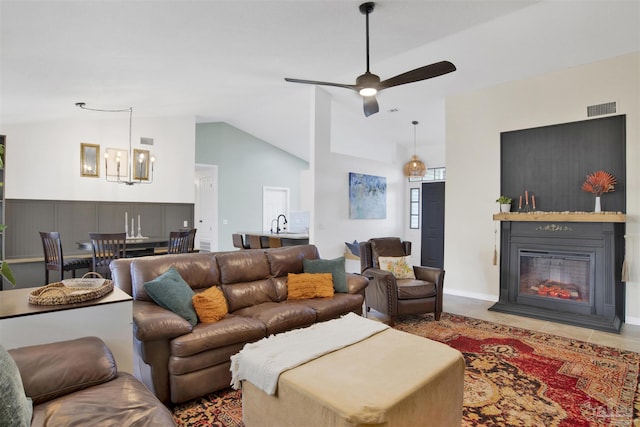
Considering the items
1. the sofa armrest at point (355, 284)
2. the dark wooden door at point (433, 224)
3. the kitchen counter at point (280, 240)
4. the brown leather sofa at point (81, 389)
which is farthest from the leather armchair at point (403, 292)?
the dark wooden door at point (433, 224)

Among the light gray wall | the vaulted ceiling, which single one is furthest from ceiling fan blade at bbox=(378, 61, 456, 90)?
the light gray wall

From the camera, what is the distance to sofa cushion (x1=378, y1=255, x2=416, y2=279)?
14.4 feet

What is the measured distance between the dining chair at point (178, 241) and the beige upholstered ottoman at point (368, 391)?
11.1 ft

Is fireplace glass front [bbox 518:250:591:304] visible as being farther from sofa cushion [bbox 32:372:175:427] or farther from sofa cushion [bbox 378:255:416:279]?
sofa cushion [bbox 32:372:175:427]

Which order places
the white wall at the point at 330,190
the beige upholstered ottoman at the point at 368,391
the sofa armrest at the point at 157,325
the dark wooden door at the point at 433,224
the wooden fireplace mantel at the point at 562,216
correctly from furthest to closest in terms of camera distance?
1. the dark wooden door at the point at 433,224
2. the white wall at the point at 330,190
3. the wooden fireplace mantel at the point at 562,216
4. the sofa armrest at the point at 157,325
5. the beige upholstered ottoman at the point at 368,391

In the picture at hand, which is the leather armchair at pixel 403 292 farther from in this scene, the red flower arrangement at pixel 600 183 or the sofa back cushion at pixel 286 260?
the red flower arrangement at pixel 600 183

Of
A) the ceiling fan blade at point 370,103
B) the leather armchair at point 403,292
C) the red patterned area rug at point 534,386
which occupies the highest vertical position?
the ceiling fan blade at point 370,103

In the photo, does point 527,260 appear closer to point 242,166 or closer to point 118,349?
point 118,349

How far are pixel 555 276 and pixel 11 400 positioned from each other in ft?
17.5

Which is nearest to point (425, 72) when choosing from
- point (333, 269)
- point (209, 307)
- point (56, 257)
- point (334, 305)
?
point (333, 269)

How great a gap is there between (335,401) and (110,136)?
19.6 ft

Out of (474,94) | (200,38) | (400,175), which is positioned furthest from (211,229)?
(474,94)

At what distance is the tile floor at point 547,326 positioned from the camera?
11.8ft

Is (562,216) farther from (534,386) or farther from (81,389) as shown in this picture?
(81,389)
